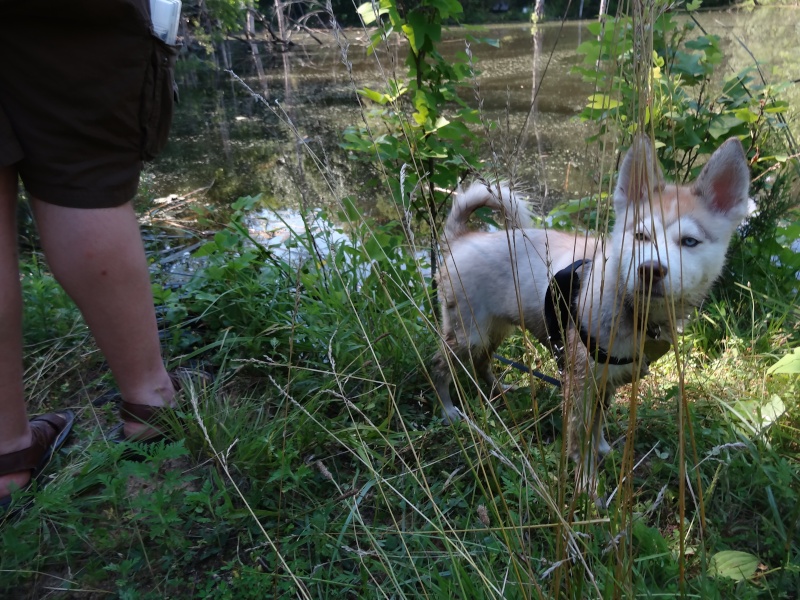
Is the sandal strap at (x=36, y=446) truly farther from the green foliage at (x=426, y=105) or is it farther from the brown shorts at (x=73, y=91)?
the green foliage at (x=426, y=105)

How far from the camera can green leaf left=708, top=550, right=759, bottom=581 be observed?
1.28 meters

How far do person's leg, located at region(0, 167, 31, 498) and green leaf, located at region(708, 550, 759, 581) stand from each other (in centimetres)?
174

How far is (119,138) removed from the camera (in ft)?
4.93

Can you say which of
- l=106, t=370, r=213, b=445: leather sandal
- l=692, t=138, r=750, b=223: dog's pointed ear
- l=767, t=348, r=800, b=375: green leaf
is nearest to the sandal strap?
l=106, t=370, r=213, b=445: leather sandal

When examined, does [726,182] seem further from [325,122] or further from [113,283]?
[325,122]

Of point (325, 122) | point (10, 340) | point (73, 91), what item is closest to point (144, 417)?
point (10, 340)

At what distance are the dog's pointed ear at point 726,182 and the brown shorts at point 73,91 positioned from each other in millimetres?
1735

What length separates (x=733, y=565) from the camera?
130 centimetres

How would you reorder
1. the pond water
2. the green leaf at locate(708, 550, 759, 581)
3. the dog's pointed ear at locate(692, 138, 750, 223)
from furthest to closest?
the pond water, the dog's pointed ear at locate(692, 138, 750, 223), the green leaf at locate(708, 550, 759, 581)

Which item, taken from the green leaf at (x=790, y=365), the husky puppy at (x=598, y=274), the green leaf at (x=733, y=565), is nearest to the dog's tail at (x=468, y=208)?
the husky puppy at (x=598, y=274)

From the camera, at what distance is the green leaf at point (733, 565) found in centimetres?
128

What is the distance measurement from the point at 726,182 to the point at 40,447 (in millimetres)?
2294

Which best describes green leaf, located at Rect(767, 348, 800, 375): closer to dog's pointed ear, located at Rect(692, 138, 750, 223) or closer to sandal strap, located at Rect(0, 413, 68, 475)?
dog's pointed ear, located at Rect(692, 138, 750, 223)

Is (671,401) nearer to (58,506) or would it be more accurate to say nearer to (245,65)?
(58,506)
